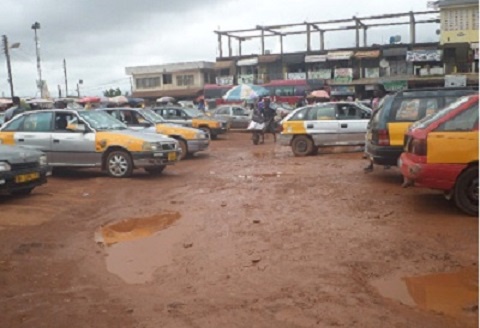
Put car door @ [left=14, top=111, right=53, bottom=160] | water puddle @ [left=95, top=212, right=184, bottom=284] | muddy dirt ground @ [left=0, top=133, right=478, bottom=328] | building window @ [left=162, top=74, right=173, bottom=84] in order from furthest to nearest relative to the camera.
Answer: building window @ [left=162, top=74, right=173, bottom=84] < car door @ [left=14, top=111, right=53, bottom=160] < water puddle @ [left=95, top=212, right=184, bottom=284] < muddy dirt ground @ [left=0, top=133, right=478, bottom=328]

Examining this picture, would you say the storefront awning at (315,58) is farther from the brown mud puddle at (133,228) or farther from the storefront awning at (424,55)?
the brown mud puddle at (133,228)

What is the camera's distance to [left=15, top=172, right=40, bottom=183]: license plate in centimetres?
857

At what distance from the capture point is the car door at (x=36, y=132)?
36.9ft

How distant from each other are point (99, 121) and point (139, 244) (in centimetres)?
600

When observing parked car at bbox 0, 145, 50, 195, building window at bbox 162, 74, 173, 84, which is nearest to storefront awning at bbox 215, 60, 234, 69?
building window at bbox 162, 74, 173, 84

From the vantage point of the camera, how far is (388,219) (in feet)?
22.5

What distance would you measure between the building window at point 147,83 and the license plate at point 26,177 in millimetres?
51651

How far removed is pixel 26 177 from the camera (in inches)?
344

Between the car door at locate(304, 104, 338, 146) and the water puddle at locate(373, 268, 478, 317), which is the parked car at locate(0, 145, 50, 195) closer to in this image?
the water puddle at locate(373, 268, 478, 317)

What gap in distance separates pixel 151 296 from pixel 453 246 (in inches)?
127

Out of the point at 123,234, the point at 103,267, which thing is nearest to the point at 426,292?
the point at 103,267

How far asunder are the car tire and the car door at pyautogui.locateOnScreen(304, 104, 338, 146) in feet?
25.5

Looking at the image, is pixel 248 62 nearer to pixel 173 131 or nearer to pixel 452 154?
pixel 173 131

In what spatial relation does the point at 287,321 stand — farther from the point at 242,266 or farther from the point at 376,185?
the point at 376,185
